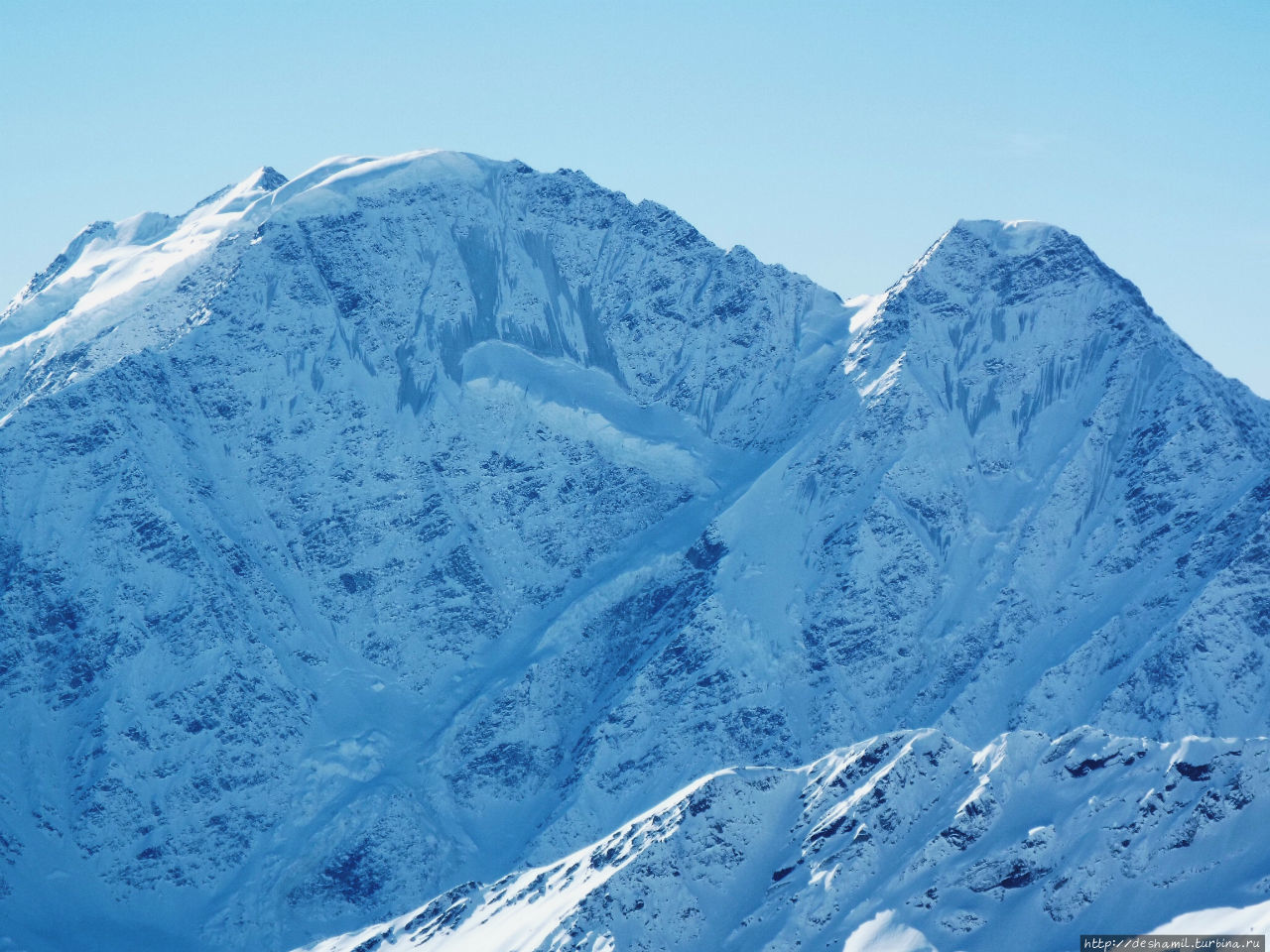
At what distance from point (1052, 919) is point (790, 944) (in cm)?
1997

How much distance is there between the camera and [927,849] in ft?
652

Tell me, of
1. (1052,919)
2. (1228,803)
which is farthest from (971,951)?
(1228,803)

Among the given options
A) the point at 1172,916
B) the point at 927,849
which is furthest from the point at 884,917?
the point at 1172,916

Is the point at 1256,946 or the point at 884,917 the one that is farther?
the point at 884,917

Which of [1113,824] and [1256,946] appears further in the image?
[1113,824]

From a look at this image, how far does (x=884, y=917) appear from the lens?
641ft

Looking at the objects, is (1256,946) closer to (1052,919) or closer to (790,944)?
(1052,919)

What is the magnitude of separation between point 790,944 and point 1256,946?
36987 mm

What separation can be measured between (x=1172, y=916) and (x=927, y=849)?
20.4m

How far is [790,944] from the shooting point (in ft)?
646

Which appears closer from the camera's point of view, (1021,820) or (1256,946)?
(1256,946)

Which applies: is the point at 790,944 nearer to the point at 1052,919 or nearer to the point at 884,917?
the point at 884,917

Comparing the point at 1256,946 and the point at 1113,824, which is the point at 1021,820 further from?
the point at 1256,946

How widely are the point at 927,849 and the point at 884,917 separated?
6.73 meters
